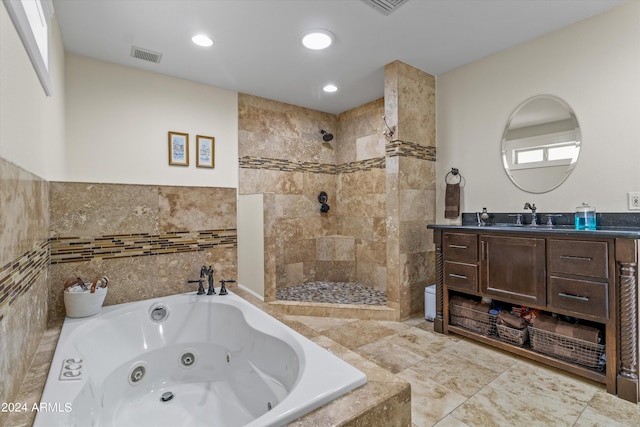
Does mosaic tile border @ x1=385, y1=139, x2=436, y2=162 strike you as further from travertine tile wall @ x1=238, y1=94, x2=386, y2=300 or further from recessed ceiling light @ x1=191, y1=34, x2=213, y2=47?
recessed ceiling light @ x1=191, y1=34, x2=213, y2=47

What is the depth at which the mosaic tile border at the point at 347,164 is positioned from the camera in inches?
118

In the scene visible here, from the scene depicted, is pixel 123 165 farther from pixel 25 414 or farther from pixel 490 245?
pixel 490 245

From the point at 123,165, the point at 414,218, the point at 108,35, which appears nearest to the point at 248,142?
the point at 123,165

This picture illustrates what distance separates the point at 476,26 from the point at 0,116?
2.86 m

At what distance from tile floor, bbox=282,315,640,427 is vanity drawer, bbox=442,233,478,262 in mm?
674

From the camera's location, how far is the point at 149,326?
2.02m

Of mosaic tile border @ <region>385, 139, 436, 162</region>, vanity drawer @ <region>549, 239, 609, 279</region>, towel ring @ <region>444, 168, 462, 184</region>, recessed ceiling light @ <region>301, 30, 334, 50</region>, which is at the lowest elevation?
vanity drawer @ <region>549, 239, 609, 279</region>

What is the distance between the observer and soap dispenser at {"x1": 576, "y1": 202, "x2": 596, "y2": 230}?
7.16 ft

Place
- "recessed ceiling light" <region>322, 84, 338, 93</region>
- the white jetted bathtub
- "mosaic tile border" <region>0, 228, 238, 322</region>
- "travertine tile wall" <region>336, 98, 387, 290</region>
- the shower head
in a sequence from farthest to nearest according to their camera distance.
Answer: the shower head
"travertine tile wall" <region>336, 98, 387, 290</region>
"recessed ceiling light" <region>322, 84, 338, 93</region>
"mosaic tile border" <region>0, 228, 238, 322</region>
the white jetted bathtub

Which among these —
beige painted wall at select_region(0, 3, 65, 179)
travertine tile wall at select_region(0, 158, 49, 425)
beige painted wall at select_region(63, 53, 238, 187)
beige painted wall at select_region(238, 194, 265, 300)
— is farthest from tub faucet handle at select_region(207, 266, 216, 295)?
beige painted wall at select_region(63, 53, 238, 187)

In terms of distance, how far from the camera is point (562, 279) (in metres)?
1.98

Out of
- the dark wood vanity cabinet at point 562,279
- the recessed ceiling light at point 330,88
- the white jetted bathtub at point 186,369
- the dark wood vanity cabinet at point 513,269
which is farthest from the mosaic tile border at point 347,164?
the white jetted bathtub at point 186,369

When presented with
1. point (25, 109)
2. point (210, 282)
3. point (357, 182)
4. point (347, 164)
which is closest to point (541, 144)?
point (357, 182)

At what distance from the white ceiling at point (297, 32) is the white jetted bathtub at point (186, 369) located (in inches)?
79.9
